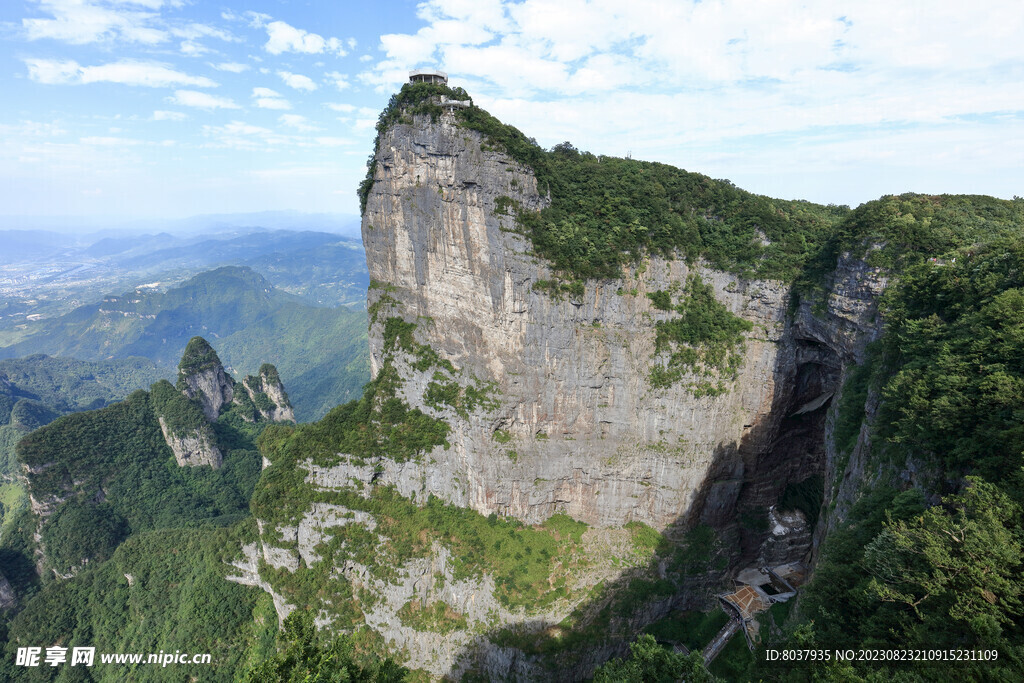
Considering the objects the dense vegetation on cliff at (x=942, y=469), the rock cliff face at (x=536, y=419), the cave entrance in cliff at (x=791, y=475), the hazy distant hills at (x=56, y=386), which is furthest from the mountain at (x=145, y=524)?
the hazy distant hills at (x=56, y=386)

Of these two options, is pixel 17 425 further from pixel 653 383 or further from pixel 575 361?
pixel 653 383

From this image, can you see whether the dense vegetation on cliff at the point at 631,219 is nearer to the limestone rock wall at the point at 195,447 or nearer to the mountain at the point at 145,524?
the mountain at the point at 145,524

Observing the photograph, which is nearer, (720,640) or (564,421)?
(720,640)

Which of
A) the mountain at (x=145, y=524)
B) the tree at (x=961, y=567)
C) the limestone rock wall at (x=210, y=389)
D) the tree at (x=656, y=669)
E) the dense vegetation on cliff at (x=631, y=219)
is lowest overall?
the mountain at (x=145, y=524)

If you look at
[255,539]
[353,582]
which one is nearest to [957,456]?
[353,582]

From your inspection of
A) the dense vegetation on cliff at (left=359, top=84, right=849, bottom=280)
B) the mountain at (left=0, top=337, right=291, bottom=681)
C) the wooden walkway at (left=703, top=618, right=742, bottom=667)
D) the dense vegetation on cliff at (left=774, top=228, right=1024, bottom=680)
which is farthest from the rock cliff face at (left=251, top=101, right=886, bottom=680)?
the mountain at (left=0, top=337, right=291, bottom=681)

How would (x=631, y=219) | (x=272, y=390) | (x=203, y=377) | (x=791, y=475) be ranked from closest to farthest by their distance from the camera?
(x=631, y=219), (x=791, y=475), (x=203, y=377), (x=272, y=390)

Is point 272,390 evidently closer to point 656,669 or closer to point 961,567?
point 656,669

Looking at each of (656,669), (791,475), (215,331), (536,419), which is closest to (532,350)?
(536,419)
